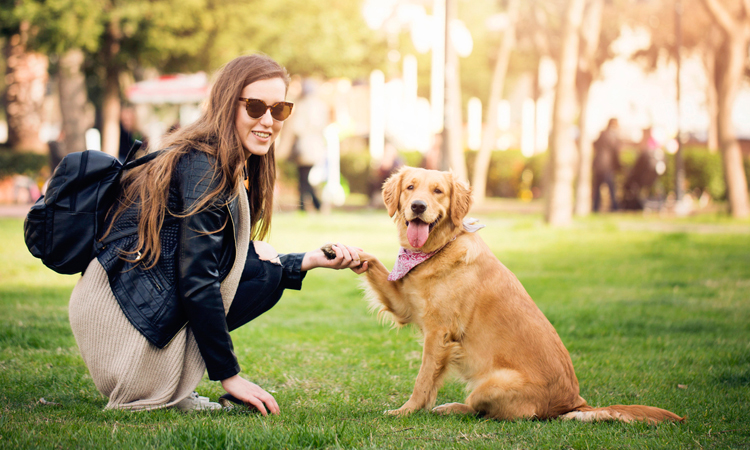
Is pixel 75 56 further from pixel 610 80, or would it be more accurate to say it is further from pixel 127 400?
pixel 610 80

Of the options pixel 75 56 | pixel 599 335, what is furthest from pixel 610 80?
pixel 599 335

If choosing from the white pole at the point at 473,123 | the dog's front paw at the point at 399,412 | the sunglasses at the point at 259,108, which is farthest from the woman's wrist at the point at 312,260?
the white pole at the point at 473,123

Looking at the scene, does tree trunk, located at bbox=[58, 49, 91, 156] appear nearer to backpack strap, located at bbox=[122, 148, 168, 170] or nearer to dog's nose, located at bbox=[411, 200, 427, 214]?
backpack strap, located at bbox=[122, 148, 168, 170]

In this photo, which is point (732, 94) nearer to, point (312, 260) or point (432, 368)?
point (432, 368)

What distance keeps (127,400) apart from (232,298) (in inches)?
28.4

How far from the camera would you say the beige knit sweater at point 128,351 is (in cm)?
307

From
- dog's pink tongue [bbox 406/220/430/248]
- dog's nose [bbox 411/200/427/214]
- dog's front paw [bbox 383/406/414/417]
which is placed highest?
dog's nose [bbox 411/200/427/214]

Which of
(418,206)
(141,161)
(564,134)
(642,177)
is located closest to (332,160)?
(564,134)

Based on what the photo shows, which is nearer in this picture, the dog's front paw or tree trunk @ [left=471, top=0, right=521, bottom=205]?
the dog's front paw

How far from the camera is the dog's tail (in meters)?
3.27

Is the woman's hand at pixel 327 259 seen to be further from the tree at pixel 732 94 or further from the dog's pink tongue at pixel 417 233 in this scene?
the tree at pixel 732 94

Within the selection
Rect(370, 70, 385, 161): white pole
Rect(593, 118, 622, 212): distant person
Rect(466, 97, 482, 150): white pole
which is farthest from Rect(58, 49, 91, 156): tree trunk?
Rect(466, 97, 482, 150): white pole

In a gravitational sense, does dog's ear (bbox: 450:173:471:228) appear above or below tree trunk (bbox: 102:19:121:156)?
below

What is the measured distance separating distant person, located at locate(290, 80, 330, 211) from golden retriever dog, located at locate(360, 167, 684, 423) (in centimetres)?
1214
